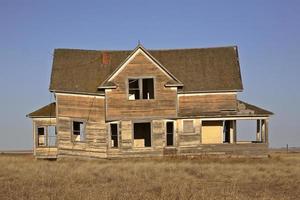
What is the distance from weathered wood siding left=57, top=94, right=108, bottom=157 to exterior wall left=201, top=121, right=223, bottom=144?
276 inches

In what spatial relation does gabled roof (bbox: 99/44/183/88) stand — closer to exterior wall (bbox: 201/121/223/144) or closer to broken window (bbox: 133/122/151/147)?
exterior wall (bbox: 201/121/223/144)

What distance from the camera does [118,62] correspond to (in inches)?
1593

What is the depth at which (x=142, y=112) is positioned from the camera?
123ft

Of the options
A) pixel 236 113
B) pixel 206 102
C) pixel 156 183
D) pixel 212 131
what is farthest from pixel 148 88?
pixel 156 183

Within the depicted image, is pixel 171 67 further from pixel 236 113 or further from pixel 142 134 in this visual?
pixel 236 113

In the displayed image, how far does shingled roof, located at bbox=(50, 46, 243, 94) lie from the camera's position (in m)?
38.2

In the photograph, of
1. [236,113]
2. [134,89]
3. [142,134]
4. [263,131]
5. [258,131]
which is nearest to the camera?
[236,113]

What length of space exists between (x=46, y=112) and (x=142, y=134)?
7107mm

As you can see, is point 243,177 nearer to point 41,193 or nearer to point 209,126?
point 41,193

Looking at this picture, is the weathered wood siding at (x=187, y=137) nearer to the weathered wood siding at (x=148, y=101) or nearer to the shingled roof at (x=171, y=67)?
the weathered wood siding at (x=148, y=101)

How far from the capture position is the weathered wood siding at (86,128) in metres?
37.6

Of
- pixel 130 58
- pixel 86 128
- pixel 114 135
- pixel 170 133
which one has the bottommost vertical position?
pixel 114 135

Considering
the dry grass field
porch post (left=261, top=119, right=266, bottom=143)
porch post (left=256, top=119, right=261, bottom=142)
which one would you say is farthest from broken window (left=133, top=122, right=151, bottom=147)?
the dry grass field

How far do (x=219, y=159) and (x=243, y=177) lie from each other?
12.5m
